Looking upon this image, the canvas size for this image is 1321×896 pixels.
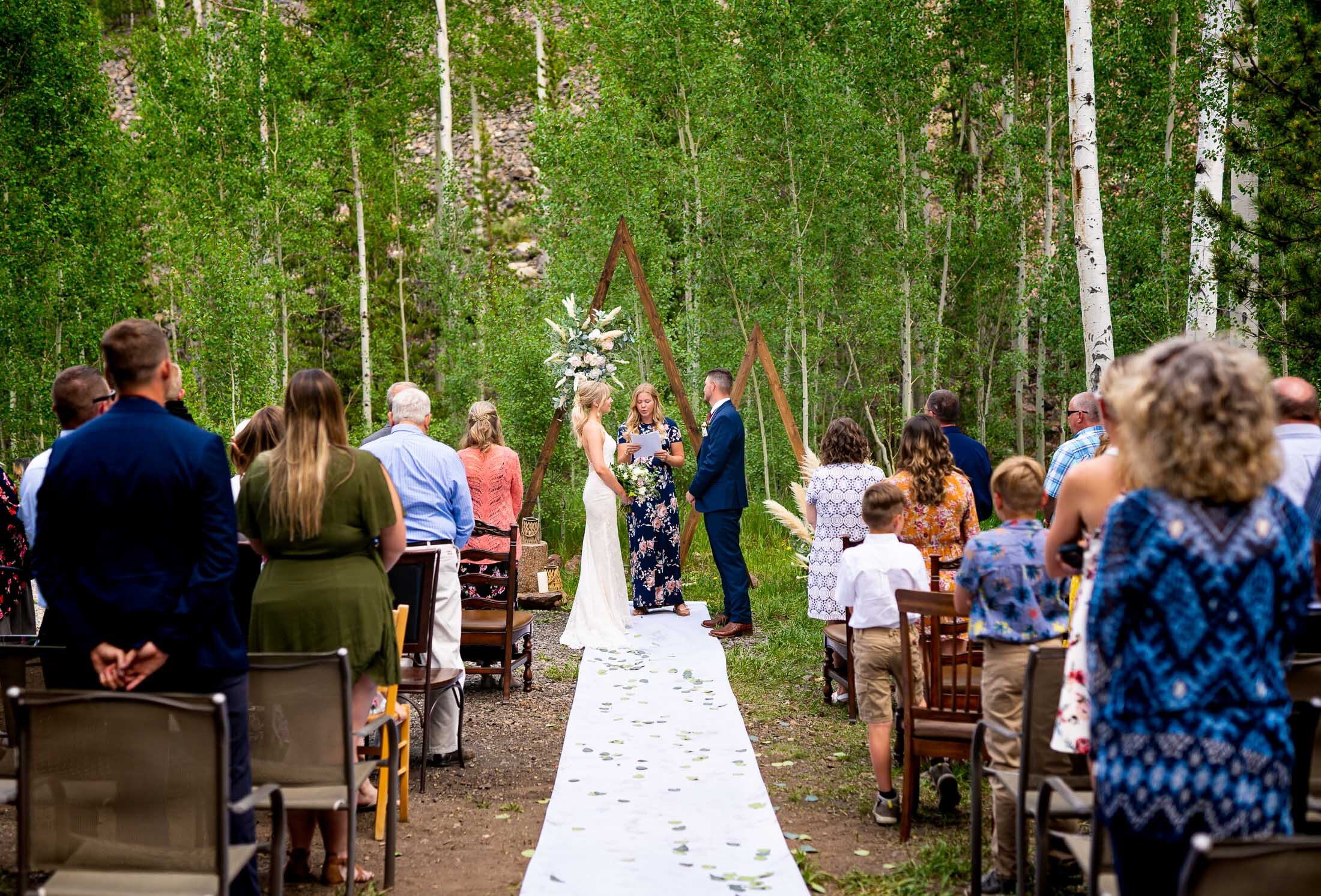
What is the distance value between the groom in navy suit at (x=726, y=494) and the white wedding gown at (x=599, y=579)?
83cm

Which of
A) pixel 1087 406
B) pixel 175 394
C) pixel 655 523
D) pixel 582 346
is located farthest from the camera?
pixel 582 346

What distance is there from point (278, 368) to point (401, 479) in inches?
730

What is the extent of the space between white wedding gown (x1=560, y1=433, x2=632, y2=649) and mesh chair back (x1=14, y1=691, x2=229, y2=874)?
7057 mm

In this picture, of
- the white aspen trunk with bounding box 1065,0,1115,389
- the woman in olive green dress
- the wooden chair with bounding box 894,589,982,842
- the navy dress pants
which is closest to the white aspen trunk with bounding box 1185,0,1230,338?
the white aspen trunk with bounding box 1065,0,1115,389

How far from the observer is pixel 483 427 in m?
9.47

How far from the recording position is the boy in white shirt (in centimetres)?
573

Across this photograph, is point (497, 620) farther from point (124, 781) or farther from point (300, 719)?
point (124, 781)

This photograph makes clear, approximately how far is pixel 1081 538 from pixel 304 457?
9.03ft

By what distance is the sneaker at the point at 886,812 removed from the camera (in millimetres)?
5586

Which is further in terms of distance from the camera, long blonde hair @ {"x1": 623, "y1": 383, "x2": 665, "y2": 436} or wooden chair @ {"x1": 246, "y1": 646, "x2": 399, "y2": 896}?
long blonde hair @ {"x1": 623, "y1": 383, "x2": 665, "y2": 436}

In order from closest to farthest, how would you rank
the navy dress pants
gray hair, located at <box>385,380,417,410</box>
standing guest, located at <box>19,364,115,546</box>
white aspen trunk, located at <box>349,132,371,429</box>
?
standing guest, located at <box>19,364,115,546</box>
gray hair, located at <box>385,380,417,410</box>
the navy dress pants
white aspen trunk, located at <box>349,132,371,429</box>

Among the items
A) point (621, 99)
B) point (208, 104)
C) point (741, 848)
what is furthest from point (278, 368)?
point (741, 848)

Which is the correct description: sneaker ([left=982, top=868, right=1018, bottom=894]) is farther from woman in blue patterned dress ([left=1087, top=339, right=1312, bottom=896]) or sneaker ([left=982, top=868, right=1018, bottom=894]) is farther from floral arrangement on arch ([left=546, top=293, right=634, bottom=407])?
floral arrangement on arch ([left=546, top=293, right=634, bottom=407])

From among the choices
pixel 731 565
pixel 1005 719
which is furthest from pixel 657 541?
pixel 1005 719
